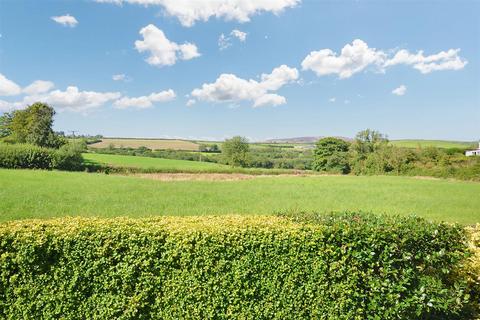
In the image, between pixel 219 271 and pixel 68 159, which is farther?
pixel 68 159

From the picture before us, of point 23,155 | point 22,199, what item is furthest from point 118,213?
point 23,155

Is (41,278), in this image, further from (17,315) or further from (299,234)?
(299,234)

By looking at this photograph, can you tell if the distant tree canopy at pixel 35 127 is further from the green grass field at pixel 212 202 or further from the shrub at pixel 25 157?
the green grass field at pixel 212 202

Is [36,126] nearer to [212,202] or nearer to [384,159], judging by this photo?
[212,202]

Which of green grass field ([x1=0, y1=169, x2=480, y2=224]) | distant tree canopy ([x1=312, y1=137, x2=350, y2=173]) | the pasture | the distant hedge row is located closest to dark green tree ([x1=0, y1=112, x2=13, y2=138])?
the pasture

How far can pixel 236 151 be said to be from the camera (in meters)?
66.2

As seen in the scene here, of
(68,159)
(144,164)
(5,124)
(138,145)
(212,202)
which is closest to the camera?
(212,202)

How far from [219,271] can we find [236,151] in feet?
201

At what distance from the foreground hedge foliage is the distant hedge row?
45.0m

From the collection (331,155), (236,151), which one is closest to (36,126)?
(236,151)

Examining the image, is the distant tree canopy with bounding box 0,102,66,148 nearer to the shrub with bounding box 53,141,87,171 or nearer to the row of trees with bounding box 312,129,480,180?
the shrub with bounding box 53,141,87,171

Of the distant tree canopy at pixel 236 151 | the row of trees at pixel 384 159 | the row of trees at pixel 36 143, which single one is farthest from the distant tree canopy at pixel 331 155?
the row of trees at pixel 36 143

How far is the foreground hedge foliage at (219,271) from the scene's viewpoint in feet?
15.7

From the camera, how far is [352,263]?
5129mm
